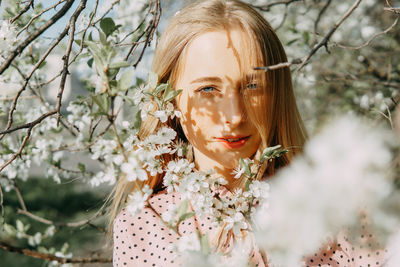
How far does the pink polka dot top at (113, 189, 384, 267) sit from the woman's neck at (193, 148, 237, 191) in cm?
3

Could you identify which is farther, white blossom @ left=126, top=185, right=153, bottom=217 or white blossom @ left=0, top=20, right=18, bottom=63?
white blossom @ left=0, top=20, right=18, bottom=63

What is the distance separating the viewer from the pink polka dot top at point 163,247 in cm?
98

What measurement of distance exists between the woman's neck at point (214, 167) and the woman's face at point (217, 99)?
0.06m

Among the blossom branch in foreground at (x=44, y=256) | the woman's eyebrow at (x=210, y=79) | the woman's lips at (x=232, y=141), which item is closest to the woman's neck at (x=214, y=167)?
the woman's lips at (x=232, y=141)

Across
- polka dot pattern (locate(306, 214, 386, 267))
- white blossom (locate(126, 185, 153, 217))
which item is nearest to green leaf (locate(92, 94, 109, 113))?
white blossom (locate(126, 185, 153, 217))

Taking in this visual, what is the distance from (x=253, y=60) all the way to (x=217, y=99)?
0.12 meters

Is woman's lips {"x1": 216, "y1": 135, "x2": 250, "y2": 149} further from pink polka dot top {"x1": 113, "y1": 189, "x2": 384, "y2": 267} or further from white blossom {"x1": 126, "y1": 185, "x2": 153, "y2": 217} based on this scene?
white blossom {"x1": 126, "y1": 185, "x2": 153, "y2": 217}

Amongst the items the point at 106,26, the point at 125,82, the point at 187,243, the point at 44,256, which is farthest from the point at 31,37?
the point at 44,256

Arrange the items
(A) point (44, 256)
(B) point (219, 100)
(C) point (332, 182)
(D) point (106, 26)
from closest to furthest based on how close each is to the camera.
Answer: (C) point (332, 182) → (D) point (106, 26) → (B) point (219, 100) → (A) point (44, 256)

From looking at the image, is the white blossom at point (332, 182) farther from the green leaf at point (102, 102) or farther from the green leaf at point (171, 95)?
the green leaf at point (171, 95)

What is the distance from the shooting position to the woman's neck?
3.50 ft

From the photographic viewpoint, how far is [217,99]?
930mm

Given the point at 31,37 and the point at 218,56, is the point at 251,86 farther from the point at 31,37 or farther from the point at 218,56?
the point at 31,37

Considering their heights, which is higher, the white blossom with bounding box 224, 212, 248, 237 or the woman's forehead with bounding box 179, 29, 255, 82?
the woman's forehead with bounding box 179, 29, 255, 82
